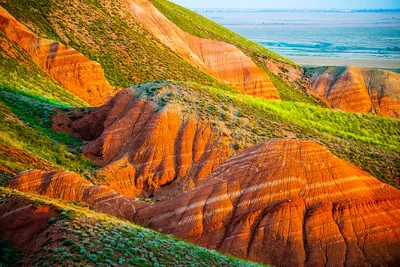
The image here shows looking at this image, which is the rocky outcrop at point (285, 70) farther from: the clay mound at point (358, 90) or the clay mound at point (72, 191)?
the clay mound at point (72, 191)

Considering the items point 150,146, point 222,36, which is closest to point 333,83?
point 222,36

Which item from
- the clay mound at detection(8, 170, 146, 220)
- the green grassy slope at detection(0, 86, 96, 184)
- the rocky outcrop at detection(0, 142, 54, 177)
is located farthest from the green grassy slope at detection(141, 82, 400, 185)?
the clay mound at detection(8, 170, 146, 220)

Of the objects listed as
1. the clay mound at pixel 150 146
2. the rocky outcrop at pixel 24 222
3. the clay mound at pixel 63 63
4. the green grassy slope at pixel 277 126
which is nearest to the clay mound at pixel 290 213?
the rocky outcrop at pixel 24 222

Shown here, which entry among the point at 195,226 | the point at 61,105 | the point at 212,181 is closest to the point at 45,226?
the point at 195,226

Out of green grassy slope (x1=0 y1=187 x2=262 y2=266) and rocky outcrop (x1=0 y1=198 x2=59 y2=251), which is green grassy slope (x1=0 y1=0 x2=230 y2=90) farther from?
Result: rocky outcrop (x1=0 y1=198 x2=59 y2=251)

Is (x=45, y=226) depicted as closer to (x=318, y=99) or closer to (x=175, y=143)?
(x=175, y=143)

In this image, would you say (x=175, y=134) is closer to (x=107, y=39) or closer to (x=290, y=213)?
(x=290, y=213)
